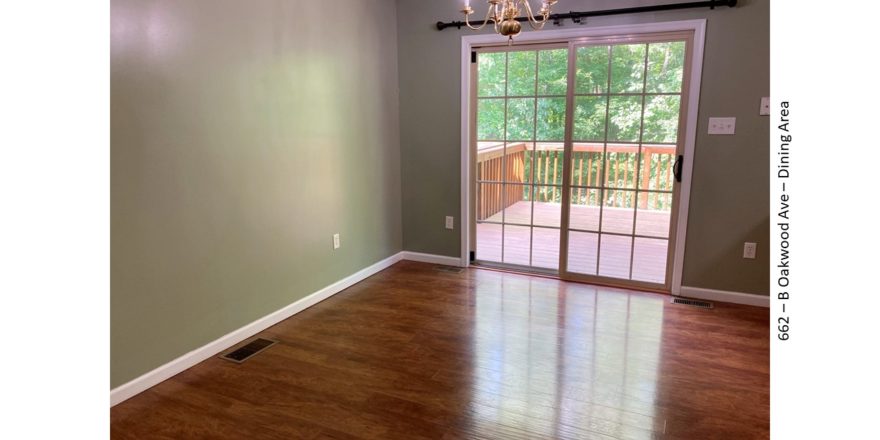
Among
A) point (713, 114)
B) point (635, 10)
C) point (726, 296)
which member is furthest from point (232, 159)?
point (726, 296)

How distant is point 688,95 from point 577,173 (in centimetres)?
94

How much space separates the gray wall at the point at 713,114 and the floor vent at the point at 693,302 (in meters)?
0.14

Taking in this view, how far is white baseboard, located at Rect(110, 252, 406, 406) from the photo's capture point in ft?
7.84

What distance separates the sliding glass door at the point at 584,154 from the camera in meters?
3.68

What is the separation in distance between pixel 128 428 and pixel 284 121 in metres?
1.88

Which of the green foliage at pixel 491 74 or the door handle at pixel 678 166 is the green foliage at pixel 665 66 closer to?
the door handle at pixel 678 166

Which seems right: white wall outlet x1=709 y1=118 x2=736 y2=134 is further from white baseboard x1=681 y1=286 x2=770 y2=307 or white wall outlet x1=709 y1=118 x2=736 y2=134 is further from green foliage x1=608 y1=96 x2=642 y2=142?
white baseboard x1=681 y1=286 x2=770 y2=307

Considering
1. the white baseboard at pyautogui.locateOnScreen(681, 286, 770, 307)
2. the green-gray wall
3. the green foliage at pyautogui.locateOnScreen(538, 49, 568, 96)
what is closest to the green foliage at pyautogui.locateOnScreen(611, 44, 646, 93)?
the green foliage at pyautogui.locateOnScreen(538, 49, 568, 96)

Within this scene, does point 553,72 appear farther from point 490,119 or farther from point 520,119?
point 490,119

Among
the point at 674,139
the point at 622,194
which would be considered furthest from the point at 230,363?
the point at 674,139

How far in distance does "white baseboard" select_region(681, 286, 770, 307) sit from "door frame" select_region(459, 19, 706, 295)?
0.27 feet

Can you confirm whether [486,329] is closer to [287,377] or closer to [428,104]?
[287,377]

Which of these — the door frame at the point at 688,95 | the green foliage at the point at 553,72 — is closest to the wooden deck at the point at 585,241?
the door frame at the point at 688,95

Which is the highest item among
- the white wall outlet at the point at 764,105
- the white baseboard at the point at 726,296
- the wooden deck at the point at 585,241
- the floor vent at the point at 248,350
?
the white wall outlet at the point at 764,105
